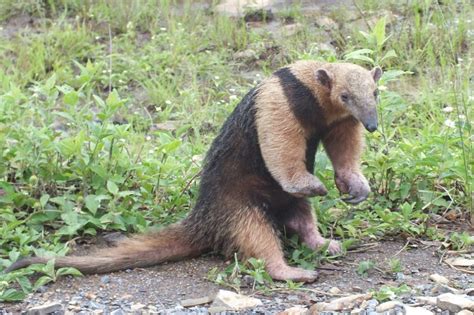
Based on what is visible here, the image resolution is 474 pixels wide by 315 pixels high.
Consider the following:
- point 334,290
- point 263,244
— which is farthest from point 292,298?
point 263,244

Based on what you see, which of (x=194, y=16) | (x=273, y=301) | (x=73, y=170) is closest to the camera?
(x=273, y=301)

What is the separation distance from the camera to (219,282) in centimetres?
462

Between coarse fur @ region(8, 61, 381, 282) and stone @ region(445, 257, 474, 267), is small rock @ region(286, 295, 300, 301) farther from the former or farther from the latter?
stone @ region(445, 257, 474, 267)

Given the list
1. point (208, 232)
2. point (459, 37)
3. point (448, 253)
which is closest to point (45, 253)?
point (208, 232)

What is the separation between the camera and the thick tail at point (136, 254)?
4.74 m

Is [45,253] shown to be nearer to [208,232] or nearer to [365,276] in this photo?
[208,232]

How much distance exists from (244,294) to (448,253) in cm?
123

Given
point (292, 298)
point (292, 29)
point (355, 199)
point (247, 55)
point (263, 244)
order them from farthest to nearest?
1. point (292, 29)
2. point (247, 55)
3. point (355, 199)
4. point (263, 244)
5. point (292, 298)

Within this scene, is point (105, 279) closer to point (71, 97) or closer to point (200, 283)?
point (200, 283)

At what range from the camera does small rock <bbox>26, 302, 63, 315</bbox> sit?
424 cm

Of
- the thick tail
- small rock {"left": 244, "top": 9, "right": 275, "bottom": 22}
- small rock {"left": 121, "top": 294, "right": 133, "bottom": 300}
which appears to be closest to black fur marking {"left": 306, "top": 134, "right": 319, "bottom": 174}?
the thick tail

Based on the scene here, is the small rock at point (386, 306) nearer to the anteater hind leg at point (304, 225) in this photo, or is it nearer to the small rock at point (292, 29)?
the anteater hind leg at point (304, 225)

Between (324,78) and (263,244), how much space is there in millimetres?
931

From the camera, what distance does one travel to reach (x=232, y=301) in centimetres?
431
